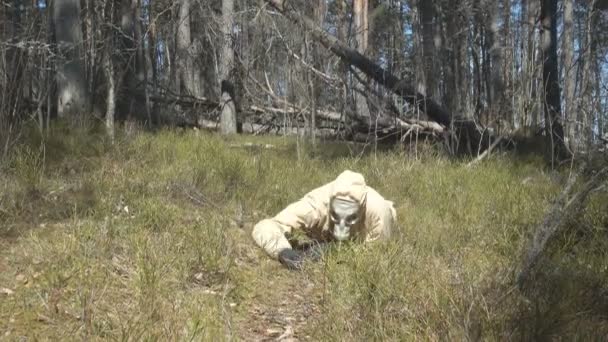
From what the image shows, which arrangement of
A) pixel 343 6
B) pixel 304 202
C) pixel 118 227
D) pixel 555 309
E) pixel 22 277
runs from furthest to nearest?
pixel 343 6 < pixel 304 202 < pixel 118 227 < pixel 22 277 < pixel 555 309

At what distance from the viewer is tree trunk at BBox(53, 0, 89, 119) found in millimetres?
8023

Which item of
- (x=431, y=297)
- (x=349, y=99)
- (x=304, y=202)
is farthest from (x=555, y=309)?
(x=349, y=99)

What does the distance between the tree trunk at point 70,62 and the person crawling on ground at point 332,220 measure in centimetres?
462

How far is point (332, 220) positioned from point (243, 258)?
2.29ft

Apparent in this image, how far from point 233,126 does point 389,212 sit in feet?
24.2

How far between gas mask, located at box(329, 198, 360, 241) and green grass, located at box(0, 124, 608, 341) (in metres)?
0.36

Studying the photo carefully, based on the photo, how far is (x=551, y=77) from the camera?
27.2 feet

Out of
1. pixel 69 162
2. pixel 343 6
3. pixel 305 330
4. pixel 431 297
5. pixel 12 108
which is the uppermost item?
pixel 343 6

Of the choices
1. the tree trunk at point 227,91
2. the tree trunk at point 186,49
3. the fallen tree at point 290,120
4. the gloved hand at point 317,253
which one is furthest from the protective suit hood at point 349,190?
the tree trunk at point 186,49

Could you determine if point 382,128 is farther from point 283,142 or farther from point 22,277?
point 22,277

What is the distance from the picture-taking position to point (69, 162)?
5.62 m

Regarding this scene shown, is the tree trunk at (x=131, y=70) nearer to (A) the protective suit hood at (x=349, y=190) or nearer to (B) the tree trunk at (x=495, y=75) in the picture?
(B) the tree trunk at (x=495, y=75)

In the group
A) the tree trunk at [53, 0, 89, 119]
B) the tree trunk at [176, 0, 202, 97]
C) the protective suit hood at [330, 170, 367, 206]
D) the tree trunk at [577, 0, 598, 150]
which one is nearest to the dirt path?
the protective suit hood at [330, 170, 367, 206]

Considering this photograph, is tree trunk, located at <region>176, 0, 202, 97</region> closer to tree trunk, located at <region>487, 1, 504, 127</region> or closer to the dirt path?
tree trunk, located at <region>487, 1, 504, 127</region>
